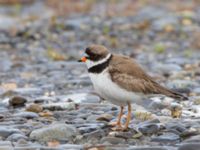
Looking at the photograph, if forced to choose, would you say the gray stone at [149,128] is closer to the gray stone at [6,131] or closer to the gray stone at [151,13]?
the gray stone at [6,131]

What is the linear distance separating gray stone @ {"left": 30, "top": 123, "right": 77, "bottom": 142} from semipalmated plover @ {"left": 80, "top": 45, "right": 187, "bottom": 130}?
0.55 metres

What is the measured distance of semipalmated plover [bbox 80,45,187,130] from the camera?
7.11 meters

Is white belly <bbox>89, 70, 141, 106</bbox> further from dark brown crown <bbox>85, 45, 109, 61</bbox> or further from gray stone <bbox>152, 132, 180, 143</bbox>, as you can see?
gray stone <bbox>152, 132, 180, 143</bbox>

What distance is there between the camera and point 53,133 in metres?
6.98

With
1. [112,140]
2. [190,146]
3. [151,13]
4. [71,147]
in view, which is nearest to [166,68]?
[112,140]

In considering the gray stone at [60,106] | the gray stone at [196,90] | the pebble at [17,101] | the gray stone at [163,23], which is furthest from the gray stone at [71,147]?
the gray stone at [163,23]

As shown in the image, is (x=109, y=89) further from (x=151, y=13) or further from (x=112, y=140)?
(x=151, y=13)

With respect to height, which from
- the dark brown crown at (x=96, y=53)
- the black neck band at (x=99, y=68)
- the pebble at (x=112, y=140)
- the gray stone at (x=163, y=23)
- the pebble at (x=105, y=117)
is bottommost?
the pebble at (x=105, y=117)

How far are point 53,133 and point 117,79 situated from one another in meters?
0.91

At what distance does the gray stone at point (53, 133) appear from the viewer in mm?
6953

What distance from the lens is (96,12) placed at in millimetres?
19344

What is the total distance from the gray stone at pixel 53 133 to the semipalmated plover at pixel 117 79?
548mm

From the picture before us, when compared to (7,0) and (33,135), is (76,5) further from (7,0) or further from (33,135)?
(33,135)

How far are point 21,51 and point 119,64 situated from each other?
7521 mm
